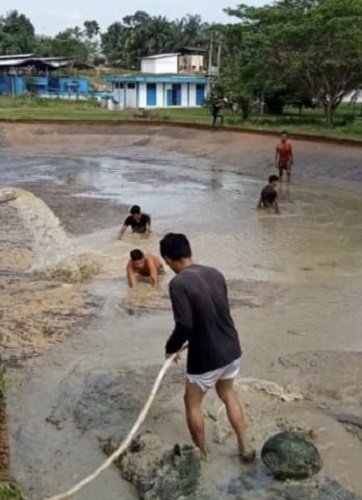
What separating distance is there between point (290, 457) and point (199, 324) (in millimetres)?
1236

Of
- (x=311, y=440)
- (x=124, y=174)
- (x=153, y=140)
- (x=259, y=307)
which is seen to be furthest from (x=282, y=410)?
(x=153, y=140)

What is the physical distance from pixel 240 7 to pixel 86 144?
1014 cm

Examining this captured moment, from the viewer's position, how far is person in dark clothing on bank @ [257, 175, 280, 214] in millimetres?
18219

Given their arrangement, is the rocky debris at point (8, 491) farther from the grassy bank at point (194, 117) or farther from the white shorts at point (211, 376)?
the grassy bank at point (194, 117)

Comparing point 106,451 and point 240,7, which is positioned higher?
point 240,7

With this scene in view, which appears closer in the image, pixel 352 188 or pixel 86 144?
pixel 352 188

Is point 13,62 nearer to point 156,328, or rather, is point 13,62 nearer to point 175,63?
point 175,63

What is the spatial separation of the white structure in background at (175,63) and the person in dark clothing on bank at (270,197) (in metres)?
51.6

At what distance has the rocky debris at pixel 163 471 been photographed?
17.6 ft

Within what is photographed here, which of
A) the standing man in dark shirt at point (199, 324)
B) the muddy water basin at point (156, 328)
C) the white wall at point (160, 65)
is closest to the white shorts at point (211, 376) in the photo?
the standing man in dark shirt at point (199, 324)

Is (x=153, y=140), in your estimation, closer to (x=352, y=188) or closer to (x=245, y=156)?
(x=245, y=156)

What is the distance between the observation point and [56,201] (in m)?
20.8

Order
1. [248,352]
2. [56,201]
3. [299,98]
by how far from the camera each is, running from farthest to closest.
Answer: [299,98] < [56,201] < [248,352]

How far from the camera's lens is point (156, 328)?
30.7 ft
